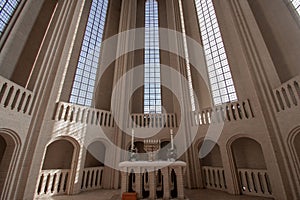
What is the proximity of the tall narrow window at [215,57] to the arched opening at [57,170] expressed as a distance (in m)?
8.74

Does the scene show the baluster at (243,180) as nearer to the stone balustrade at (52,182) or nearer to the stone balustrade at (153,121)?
the stone balustrade at (153,121)

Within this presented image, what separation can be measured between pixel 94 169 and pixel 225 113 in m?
7.39

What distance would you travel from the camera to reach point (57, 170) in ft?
23.2

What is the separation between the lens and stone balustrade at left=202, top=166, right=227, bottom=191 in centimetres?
718

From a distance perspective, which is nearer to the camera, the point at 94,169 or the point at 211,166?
the point at 94,169

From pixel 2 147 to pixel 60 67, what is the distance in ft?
13.6

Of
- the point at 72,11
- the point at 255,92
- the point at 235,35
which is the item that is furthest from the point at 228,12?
the point at 72,11

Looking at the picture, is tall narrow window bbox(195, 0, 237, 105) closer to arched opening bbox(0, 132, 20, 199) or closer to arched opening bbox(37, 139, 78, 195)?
arched opening bbox(37, 139, 78, 195)

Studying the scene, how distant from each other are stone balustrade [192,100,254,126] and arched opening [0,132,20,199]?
819cm

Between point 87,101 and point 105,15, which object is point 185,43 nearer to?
point 105,15

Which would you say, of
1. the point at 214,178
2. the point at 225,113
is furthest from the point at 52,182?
the point at 225,113

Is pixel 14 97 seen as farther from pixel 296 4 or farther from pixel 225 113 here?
pixel 296 4

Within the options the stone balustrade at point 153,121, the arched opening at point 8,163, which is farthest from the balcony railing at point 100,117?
the arched opening at point 8,163

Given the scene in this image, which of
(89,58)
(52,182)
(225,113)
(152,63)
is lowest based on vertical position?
(52,182)
